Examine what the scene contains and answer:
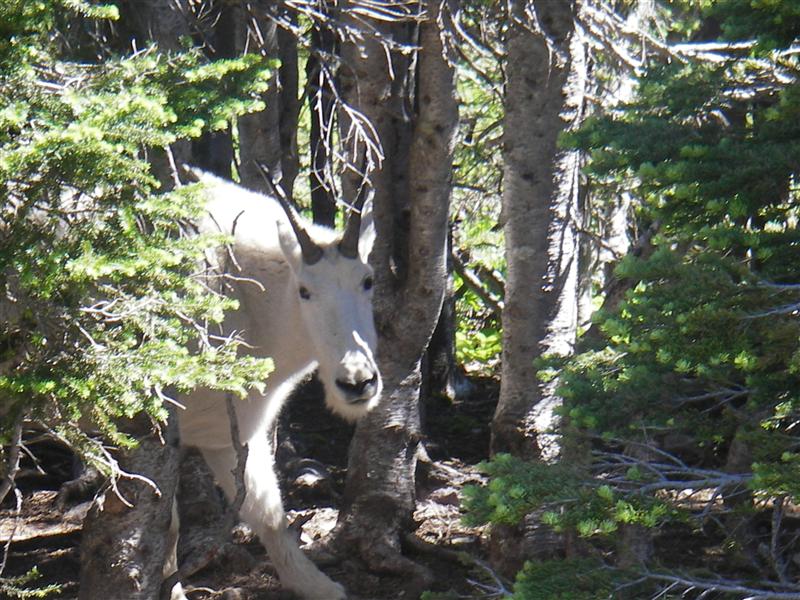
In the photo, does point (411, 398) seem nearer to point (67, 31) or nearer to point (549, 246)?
point (549, 246)

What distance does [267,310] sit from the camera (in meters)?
6.34

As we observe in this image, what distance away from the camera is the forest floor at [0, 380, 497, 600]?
6.75m

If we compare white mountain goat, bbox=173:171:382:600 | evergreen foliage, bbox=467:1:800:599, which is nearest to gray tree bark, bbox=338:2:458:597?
white mountain goat, bbox=173:171:382:600

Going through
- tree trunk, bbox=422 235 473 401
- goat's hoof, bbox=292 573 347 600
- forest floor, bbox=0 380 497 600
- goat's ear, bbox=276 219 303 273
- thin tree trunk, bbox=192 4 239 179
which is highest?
thin tree trunk, bbox=192 4 239 179

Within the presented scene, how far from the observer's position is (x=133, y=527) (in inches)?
191

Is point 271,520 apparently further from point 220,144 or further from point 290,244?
point 220,144

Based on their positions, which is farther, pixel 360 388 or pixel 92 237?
pixel 360 388

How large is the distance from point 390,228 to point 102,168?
149 inches

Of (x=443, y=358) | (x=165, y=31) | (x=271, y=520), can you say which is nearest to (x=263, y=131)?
(x=165, y=31)

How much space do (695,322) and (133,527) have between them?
9.22 ft

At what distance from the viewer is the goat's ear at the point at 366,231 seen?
619 centimetres

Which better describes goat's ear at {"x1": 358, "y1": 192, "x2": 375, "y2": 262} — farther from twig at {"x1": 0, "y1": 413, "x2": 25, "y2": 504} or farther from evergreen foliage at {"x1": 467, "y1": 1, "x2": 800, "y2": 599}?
twig at {"x1": 0, "y1": 413, "x2": 25, "y2": 504}

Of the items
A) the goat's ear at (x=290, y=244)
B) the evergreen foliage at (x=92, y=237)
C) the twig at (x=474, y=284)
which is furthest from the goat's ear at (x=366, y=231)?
Answer: the twig at (x=474, y=284)

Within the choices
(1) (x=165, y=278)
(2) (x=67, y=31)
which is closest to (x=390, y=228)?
(2) (x=67, y=31)
